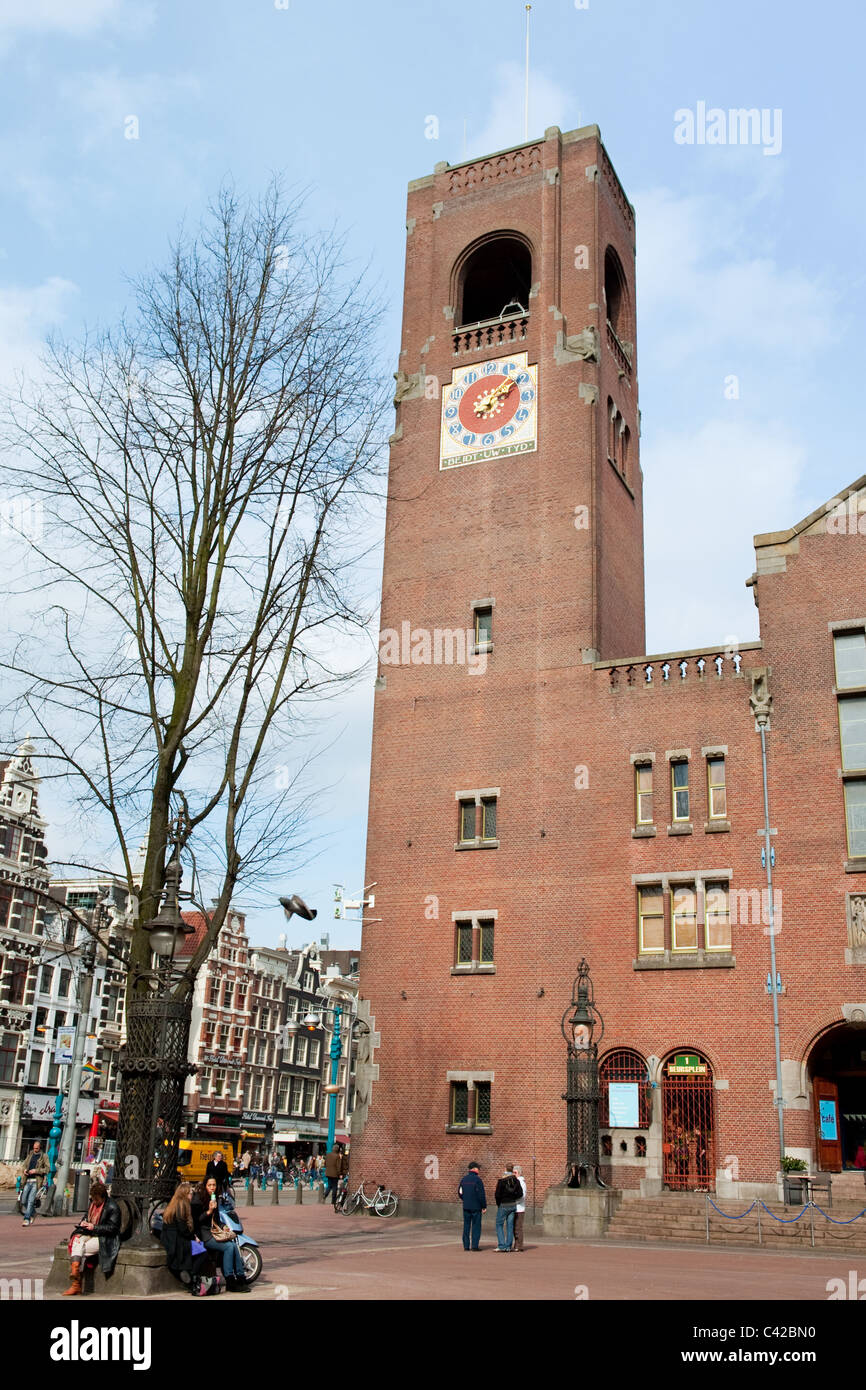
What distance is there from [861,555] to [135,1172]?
23.3 m

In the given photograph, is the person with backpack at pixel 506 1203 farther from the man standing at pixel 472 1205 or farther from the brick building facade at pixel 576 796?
the brick building facade at pixel 576 796

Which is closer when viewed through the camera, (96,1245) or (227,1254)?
(96,1245)

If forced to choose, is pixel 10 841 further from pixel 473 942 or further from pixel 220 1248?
pixel 220 1248

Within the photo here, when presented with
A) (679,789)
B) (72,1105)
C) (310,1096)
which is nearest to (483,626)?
(679,789)

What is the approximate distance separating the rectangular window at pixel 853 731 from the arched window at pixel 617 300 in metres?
17.5

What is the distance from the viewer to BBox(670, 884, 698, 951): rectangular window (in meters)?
29.5

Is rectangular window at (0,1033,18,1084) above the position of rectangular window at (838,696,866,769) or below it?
below

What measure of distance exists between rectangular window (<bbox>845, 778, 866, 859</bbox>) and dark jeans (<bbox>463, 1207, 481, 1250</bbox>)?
1248 centimetres

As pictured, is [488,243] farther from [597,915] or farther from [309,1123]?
[309,1123]

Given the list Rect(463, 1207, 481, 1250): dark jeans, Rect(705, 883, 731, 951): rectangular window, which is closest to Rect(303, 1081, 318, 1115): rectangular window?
Rect(705, 883, 731, 951): rectangular window

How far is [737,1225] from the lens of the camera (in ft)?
81.8

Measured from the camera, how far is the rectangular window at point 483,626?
34781 mm

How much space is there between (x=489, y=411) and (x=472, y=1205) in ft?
77.9

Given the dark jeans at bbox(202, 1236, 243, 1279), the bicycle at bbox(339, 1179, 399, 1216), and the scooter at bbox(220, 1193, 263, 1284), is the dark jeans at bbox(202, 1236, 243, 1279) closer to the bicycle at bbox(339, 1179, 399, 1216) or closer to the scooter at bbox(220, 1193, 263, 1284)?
the scooter at bbox(220, 1193, 263, 1284)
